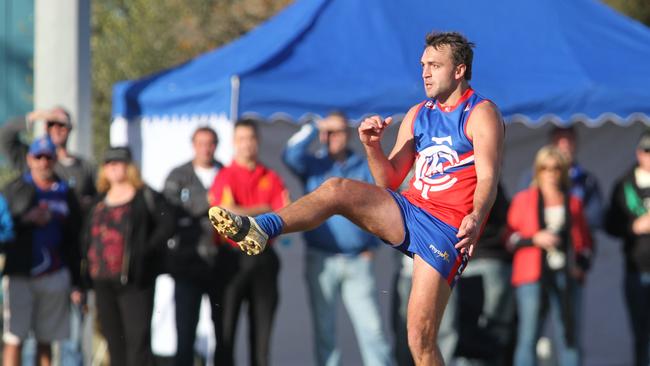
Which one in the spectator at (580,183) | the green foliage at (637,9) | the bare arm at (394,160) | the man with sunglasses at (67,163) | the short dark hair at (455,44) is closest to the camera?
the short dark hair at (455,44)

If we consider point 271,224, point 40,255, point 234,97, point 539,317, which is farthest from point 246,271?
point 271,224

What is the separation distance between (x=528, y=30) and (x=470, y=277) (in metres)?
2.40

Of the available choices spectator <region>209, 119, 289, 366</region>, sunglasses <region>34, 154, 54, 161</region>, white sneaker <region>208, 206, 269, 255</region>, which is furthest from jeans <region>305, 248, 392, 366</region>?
white sneaker <region>208, 206, 269, 255</region>

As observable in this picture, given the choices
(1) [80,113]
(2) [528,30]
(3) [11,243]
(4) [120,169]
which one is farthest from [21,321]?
(2) [528,30]

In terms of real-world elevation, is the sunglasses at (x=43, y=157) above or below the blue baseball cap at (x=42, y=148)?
below

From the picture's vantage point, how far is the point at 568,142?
10680 mm

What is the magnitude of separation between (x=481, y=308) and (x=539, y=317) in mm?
442

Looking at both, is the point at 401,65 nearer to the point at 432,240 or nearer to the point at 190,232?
the point at 190,232

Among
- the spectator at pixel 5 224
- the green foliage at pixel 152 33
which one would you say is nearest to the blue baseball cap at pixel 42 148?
the spectator at pixel 5 224

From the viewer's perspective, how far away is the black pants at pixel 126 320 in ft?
30.9

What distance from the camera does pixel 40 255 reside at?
31.8 feet

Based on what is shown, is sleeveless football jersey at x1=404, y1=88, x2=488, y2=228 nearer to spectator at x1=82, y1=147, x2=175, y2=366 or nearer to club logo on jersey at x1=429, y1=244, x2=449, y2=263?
club logo on jersey at x1=429, y1=244, x2=449, y2=263

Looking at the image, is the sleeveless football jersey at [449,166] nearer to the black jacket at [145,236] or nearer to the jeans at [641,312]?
the black jacket at [145,236]

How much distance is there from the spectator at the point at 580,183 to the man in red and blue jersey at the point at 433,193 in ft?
13.0
